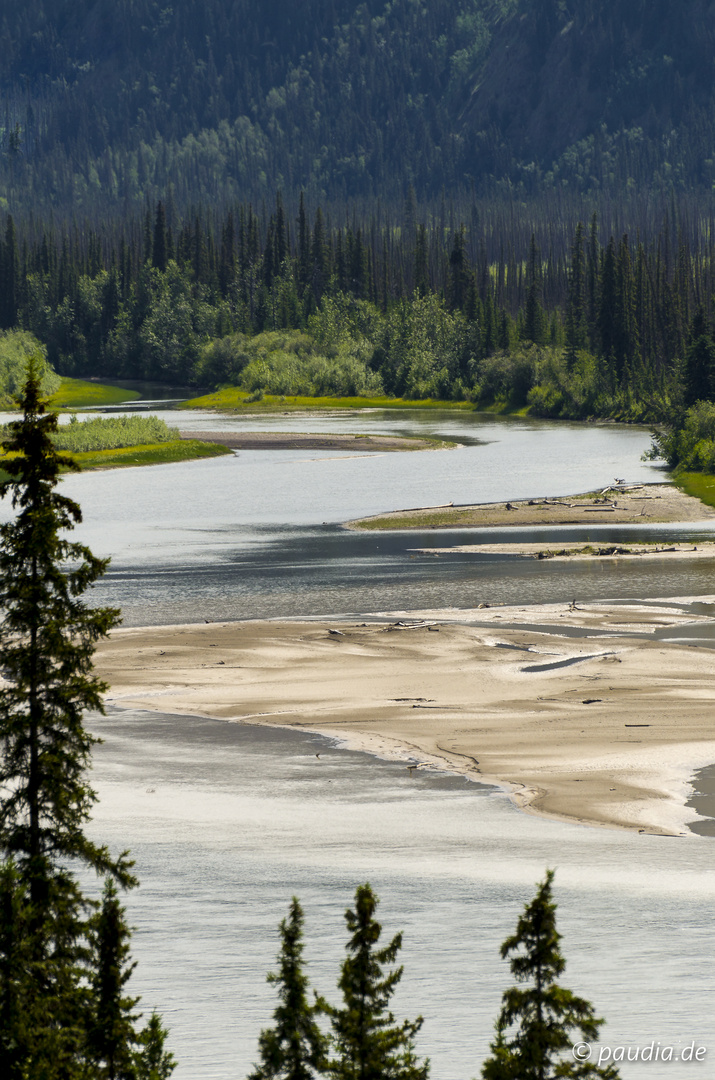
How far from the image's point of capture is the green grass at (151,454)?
105731 millimetres

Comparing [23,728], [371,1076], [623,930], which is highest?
[23,728]

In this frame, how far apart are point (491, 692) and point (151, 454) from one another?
73693 millimetres

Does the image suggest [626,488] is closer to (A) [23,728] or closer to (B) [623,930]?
(B) [623,930]

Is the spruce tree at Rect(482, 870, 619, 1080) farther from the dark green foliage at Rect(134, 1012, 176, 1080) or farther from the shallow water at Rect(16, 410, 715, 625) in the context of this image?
the shallow water at Rect(16, 410, 715, 625)

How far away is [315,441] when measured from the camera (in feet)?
404

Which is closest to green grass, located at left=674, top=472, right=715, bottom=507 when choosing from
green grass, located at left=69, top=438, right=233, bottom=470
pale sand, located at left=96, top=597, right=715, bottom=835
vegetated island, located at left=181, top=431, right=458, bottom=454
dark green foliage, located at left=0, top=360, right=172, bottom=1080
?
vegetated island, located at left=181, top=431, right=458, bottom=454

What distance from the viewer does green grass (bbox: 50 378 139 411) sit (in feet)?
589

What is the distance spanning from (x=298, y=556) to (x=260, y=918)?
39.3 metres

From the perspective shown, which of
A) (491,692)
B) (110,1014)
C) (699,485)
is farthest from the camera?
(699,485)

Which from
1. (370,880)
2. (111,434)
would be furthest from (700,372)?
(370,880)

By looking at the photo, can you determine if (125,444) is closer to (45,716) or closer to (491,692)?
(491,692)

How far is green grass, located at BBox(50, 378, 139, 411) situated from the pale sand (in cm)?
13033

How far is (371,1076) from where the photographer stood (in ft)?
45.7

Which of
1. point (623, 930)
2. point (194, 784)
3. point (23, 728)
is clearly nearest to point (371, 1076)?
point (23, 728)
